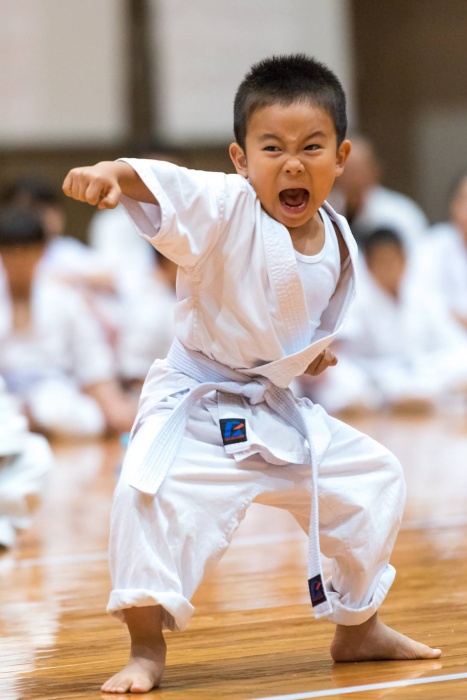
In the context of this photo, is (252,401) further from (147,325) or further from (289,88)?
(147,325)

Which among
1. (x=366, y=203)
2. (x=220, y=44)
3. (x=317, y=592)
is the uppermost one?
(x=317, y=592)

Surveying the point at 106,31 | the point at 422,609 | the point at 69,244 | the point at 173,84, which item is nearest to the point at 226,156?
the point at 173,84

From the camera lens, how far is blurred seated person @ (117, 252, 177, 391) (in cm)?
595

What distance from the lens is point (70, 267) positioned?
20.9 feet

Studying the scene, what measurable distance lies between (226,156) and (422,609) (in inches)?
241

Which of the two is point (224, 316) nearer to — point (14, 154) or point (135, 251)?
point (135, 251)

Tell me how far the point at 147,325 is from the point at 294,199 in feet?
13.5

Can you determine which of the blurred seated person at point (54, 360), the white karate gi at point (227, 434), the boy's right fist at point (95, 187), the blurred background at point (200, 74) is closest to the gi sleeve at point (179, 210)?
the white karate gi at point (227, 434)

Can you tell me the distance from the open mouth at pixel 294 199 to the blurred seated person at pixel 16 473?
1328 millimetres

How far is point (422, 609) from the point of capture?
2.21 m

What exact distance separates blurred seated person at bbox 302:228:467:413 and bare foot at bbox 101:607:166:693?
4586 millimetres

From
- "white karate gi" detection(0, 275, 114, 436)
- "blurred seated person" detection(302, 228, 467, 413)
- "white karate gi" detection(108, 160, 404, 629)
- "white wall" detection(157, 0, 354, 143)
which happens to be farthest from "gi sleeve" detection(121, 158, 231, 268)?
"white wall" detection(157, 0, 354, 143)

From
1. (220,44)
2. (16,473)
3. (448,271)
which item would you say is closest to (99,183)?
(16,473)

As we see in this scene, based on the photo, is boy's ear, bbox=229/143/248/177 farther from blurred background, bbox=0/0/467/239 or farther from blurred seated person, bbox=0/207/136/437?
blurred background, bbox=0/0/467/239
